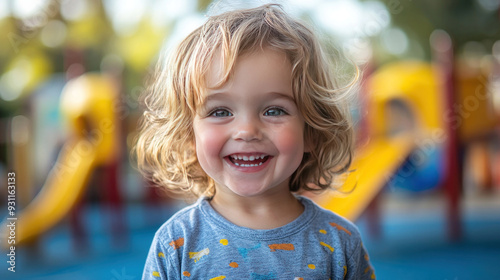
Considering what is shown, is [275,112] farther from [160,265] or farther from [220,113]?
[160,265]

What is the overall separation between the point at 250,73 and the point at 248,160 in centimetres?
18

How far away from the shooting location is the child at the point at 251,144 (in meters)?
1.04

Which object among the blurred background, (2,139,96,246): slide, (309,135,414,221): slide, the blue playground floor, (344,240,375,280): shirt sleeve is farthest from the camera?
(2,139,96,246): slide

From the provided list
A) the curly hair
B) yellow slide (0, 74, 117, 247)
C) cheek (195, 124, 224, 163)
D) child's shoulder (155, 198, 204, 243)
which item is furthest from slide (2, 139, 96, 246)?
cheek (195, 124, 224, 163)

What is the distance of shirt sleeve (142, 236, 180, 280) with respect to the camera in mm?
1055

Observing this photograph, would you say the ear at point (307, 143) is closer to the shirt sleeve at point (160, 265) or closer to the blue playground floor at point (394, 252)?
the shirt sleeve at point (160, 265)

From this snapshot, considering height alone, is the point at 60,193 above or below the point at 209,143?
below

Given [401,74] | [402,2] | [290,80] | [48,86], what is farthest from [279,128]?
[48,86]

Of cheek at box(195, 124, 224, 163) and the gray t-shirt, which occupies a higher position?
cheek at box(195, 124, 224, 163)

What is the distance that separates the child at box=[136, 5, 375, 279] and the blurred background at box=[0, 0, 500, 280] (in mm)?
964

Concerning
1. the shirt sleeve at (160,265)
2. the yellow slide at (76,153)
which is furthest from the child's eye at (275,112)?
the yellow slide at (76,153)

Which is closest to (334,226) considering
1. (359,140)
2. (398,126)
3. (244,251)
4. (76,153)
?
(244,251)

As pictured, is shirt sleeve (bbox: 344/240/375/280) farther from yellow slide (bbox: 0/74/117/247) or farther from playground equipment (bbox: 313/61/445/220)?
yellow slide (bbox: 0/74/117/247)

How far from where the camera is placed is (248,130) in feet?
3.37
